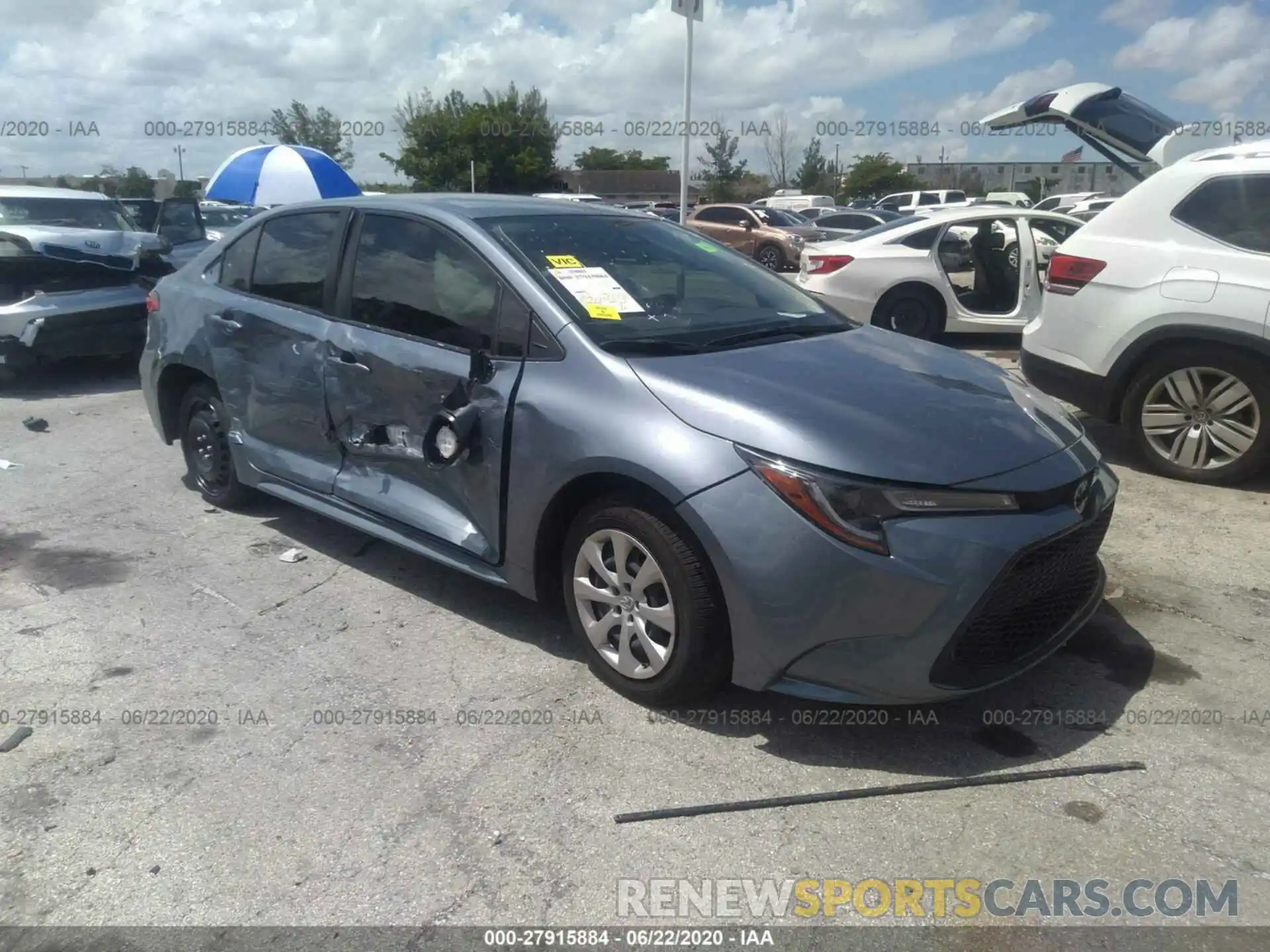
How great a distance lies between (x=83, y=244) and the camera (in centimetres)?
909

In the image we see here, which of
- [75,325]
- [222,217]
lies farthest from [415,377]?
[222,217]

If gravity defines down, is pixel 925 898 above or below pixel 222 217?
below

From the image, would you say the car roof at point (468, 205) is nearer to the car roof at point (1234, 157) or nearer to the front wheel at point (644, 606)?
the front wheel at point (644, 606)

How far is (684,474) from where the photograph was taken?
311 cm

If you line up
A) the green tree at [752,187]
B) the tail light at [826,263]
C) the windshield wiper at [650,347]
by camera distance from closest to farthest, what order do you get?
the windshield wiper at [650,347], the tail light at [826,263], the green tree at [752,187]

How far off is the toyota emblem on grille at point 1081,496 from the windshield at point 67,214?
932cm

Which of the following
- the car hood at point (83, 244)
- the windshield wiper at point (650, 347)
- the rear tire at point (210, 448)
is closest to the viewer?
the windshield wiper at point (650, 347)

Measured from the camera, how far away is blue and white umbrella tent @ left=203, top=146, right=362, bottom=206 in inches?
565

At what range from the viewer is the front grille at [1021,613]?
3.03 metres

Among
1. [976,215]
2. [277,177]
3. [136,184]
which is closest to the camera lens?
[976,215]

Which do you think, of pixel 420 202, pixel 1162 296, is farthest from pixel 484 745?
pixel 1162 296

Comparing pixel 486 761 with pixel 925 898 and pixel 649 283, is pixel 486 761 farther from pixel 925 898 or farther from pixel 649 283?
pixel 649 283

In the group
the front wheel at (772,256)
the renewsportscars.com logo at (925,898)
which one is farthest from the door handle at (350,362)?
the front wheel at (772,256)

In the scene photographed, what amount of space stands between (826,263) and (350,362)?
6641 millimetres
